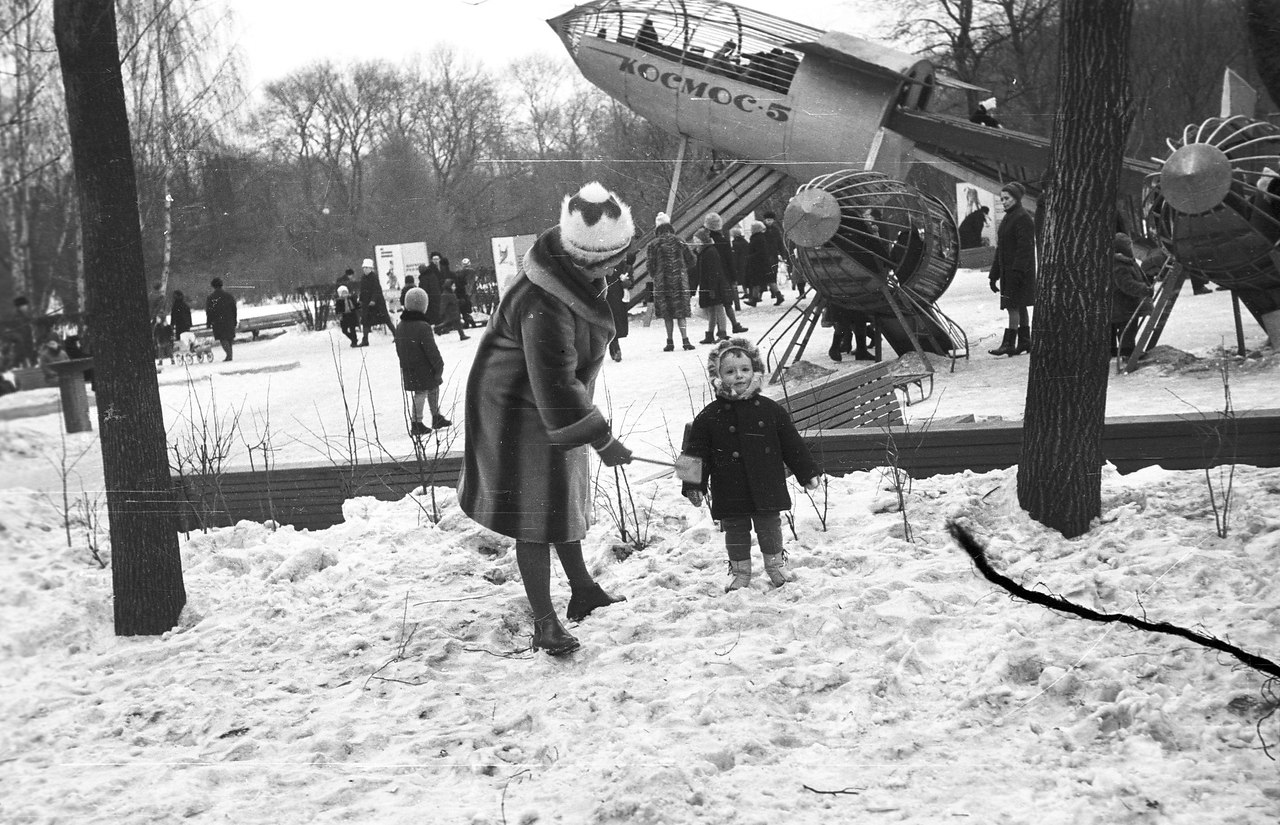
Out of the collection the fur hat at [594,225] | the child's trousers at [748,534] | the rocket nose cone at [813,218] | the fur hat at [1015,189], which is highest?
the rocket nose cone at [813,218]

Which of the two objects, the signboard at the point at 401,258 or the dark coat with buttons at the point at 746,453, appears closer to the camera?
the signboard at the point at 401,258

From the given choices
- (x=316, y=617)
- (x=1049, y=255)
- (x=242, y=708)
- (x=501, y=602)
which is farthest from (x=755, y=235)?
(x=242, y=708)

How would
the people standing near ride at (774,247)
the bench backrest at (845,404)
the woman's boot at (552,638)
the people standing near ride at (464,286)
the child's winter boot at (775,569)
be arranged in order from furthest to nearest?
the bench backrest at (845,404), the people standing near ride at (774,247), the child's winter boot at (775,569), the woman's boot at (552,638), the people standing near ride at (464,286)

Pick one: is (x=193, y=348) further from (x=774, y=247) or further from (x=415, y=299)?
(x=774, y=247)

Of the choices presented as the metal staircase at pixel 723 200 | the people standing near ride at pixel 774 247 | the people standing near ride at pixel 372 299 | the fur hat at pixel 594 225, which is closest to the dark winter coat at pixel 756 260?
the people standing near ride at pixel 774 247

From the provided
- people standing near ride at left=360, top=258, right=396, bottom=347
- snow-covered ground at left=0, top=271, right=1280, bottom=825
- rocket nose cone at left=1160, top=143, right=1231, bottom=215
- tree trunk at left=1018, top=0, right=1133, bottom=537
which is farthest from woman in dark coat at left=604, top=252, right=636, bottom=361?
rocket nose cone at left=1160, top=143, right=1231, bottom=215

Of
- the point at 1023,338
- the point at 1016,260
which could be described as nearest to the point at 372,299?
the point at 1023,338

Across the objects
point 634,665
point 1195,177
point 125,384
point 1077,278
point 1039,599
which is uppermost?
point 1195,177

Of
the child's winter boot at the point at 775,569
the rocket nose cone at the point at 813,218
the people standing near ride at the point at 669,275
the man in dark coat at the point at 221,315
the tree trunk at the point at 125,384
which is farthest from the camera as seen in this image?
the rocket nose cone at the point at 813,218

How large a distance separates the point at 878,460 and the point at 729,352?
1.45m

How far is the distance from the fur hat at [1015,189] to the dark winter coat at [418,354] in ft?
7.12

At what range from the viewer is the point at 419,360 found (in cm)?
328

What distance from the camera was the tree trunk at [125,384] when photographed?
292 cm

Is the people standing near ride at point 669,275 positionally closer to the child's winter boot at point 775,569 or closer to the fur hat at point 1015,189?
the child's winter boot at point 775,569
